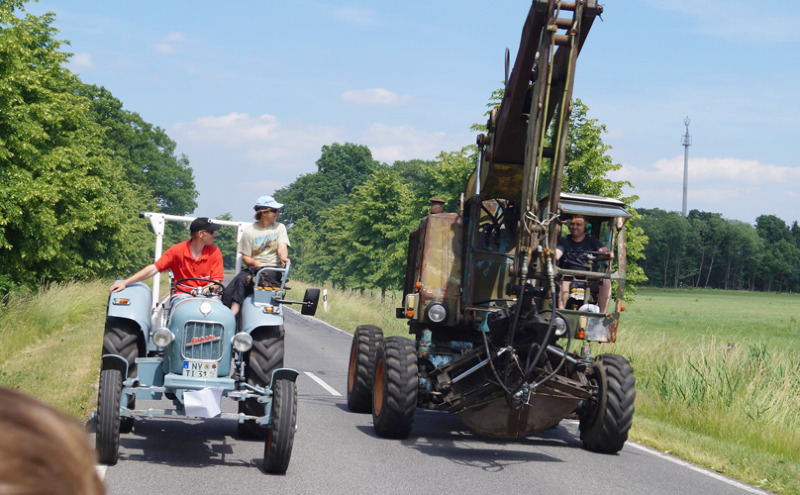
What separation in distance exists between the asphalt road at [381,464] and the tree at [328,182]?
108 metres

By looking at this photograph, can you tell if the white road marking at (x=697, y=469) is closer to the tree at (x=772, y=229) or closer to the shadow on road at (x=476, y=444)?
the shadow on road at (x=476, y=444)

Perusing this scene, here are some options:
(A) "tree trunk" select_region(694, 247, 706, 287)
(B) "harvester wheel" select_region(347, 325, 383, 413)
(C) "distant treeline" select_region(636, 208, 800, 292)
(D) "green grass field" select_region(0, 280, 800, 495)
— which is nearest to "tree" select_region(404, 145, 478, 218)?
(D) "green grass field" select_region(0, 280, 800, 495)

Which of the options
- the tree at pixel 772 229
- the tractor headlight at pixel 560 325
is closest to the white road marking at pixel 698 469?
the tractor headlight at pixel 560 325

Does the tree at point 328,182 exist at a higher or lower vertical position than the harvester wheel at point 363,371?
higher

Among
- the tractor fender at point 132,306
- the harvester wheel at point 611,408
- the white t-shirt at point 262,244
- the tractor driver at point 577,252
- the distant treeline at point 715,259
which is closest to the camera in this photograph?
the tractor fender at point 132,306

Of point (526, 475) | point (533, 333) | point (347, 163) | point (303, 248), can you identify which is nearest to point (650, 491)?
point (526, 475)

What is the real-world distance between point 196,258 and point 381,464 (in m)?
2.57

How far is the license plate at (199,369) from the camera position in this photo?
784cm

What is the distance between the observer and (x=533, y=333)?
29.8ft

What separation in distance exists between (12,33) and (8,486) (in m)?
23.9

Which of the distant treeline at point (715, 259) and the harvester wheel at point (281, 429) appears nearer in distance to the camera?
the harvester wheel at point (281, 429)

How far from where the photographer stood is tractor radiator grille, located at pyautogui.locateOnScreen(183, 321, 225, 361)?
788 cm

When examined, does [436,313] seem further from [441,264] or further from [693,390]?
[693,390]

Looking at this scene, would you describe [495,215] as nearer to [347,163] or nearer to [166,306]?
[166,306]
